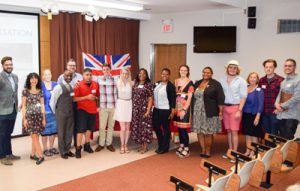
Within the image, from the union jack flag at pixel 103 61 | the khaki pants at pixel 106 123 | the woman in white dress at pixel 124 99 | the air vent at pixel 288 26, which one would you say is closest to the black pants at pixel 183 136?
the woman in white dress at pixel 124 99

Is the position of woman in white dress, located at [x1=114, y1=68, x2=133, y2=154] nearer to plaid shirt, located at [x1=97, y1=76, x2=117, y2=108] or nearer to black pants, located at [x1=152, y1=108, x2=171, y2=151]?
plaid shirt, located at [x1=97, y1=76, x2=117, y2=108]

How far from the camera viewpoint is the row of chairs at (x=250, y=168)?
293 cm

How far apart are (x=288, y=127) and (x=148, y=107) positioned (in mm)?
2028

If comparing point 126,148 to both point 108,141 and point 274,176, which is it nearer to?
point 108,141

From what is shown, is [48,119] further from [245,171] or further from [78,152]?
[245,171]

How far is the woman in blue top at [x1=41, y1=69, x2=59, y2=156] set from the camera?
5480 mm

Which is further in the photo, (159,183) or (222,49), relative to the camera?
(222,49)

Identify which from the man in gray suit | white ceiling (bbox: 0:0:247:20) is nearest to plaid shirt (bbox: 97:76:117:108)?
the man in gray suit

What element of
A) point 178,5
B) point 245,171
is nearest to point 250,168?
point 245,171

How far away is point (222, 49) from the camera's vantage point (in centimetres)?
756

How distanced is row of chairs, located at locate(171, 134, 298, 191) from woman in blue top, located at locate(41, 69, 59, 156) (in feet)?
9.07

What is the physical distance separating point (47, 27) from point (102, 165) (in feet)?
10.9

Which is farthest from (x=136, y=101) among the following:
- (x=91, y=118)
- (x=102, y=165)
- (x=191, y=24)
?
(x=191, y=24)

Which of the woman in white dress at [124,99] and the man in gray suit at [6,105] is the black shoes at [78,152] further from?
the man in gray suit at [6,105]
